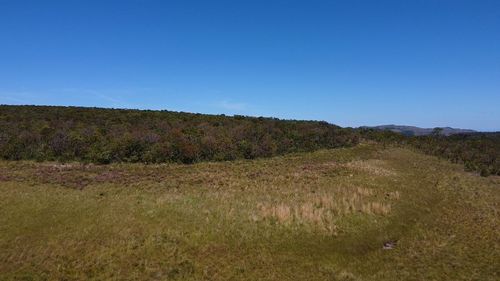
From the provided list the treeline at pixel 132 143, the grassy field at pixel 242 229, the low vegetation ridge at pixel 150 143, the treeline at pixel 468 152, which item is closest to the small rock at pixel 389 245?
the grassy field at pixel 242 229

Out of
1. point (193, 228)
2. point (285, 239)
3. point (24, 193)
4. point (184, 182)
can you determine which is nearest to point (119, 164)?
point (184, 182)

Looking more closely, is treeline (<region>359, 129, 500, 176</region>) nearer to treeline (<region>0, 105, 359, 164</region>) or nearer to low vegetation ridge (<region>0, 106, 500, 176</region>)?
low vegetation ridge (<region>0, 106, 500, 176</region>)

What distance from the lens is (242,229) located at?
23.5 metres

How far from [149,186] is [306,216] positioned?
16.2 meters

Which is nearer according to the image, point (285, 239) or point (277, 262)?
point (277, 262)

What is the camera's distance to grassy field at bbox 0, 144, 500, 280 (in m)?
18.6

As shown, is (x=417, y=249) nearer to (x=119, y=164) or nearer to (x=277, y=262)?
(x=277, y=262)

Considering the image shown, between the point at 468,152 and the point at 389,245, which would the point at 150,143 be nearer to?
the point at 389,245

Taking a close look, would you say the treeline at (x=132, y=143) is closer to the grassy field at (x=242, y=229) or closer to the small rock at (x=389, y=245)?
the grassy field at (x=242, y=229)

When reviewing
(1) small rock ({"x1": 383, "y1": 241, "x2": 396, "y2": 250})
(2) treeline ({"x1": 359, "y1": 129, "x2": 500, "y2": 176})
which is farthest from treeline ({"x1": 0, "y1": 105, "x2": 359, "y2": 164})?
(1) small rock ({"x1": 383, "y1": 241, "x2": 396, "y2": 250})

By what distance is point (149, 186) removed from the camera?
3591cm

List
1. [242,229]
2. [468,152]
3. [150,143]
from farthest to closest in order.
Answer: [468,152], [150,143], [242,229]

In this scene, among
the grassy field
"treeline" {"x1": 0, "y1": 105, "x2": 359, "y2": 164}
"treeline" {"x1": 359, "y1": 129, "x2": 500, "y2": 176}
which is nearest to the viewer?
the grassy field

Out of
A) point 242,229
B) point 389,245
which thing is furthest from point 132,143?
point 389,245
